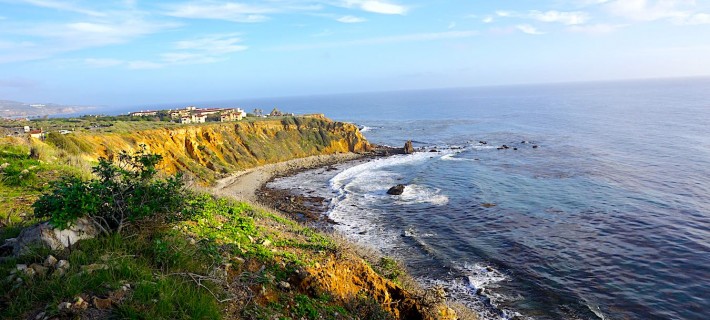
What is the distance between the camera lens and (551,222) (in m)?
29.0

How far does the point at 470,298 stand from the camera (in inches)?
741

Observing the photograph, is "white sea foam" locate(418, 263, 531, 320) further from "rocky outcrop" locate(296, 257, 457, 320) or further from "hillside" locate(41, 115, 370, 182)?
"hillside" locate(41, 115, 370, 182)

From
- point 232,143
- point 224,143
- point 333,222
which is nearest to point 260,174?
point 224,143

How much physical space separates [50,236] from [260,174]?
1827 inches

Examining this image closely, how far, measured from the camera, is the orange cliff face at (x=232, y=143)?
4562 centimetres

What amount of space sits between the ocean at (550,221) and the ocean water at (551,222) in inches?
3.8

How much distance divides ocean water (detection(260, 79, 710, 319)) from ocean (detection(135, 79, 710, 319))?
10 centimetres

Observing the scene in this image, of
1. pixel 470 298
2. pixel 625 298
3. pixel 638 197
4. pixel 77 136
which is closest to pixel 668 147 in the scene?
pixel 638 197

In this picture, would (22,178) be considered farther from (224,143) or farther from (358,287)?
(224,143)

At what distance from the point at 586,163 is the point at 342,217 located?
33.3 metres

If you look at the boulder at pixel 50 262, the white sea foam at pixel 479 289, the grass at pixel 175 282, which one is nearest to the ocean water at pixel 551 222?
the white sea foam at pixel 479 289

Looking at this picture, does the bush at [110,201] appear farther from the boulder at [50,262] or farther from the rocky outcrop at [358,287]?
the rocky outcrop at [358,287]

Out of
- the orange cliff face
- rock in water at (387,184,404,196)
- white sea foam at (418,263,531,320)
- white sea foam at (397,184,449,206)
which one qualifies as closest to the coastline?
white sea foam at (418,263,531,320)

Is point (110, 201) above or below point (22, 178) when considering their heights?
above
